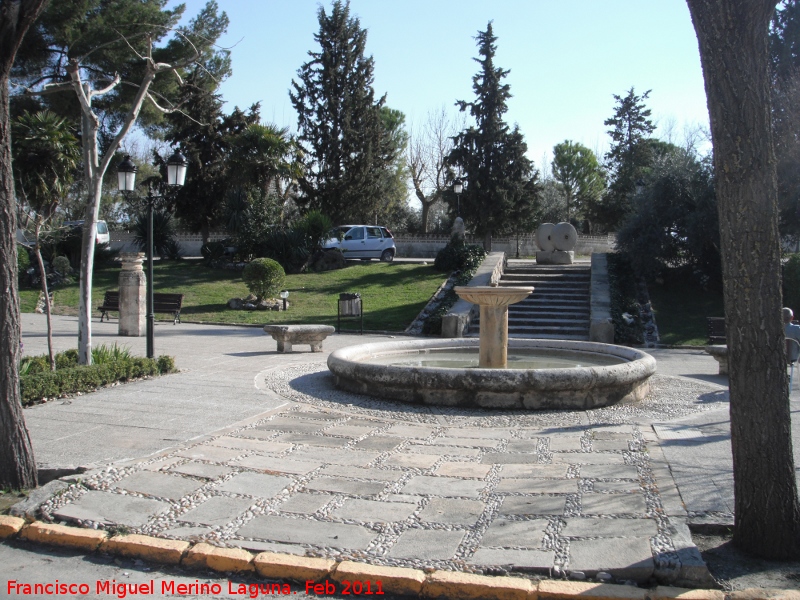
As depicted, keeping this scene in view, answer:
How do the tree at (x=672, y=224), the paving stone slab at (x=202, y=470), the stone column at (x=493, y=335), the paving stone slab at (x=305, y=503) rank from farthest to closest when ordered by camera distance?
Answer: the tree at (x=672, y=224)
the stone column at (x=493, y=335)
the paving stone slab at (x=202, y=470)
the paving stone slab at (x=305, y=503)

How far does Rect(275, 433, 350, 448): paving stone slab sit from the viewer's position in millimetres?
6145

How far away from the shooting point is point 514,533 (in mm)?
4121

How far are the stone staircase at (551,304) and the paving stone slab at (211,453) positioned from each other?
1091cm

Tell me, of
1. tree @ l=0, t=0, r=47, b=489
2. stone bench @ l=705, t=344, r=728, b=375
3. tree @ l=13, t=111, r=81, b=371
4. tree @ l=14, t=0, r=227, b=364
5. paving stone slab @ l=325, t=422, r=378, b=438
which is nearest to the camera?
tree @ l=0, t=0, r=47, b=489

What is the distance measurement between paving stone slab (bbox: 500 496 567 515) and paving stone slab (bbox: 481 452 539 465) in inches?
34.6

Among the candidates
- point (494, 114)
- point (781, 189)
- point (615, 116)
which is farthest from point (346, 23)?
point (781, 189)

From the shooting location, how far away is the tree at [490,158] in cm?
3123

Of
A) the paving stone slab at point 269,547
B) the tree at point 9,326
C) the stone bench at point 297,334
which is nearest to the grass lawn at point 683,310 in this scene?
the stone bench at point 297,334

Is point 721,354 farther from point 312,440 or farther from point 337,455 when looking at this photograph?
point 337,455

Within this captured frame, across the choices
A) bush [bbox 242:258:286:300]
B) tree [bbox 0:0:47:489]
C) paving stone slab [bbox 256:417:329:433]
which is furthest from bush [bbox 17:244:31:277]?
tree [bbox 0:0:47:489]

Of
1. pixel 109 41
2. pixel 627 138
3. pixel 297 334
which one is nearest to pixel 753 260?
pixel 297 334

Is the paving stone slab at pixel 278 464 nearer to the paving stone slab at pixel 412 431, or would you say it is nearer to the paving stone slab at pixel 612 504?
the paving stone slab at pixel 412 431

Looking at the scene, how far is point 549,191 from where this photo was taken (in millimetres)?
58906

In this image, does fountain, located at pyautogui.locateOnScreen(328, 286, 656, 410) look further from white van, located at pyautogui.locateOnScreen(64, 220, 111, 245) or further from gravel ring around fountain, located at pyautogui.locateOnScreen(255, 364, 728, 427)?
white van, located at pyautogui.locateOnScreen(64, 220, 111, 245)
